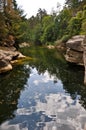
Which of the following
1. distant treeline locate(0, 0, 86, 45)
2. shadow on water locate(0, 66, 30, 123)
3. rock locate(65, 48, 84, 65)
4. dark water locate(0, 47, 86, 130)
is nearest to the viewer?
dark water locate(0, 47, 86, 130)

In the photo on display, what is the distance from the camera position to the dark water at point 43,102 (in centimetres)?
1341

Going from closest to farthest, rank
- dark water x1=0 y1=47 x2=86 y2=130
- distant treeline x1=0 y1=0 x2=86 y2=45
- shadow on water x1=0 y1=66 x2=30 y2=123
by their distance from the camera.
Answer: dark water x1=0 y1=47 x2=86 y2=130 < shadow on water x1=0 y1=66 x2=30 y2=123 < distant treeline x1=0 y1=0 x2=86 y2=45

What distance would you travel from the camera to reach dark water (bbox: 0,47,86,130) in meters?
13.4

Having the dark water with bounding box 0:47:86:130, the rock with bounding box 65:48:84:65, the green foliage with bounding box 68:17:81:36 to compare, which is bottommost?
the dark water with bounding box 0:47:86:130

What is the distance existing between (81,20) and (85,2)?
63.4 ft

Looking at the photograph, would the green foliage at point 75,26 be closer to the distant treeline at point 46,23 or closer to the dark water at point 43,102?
the distant treeline at point 46,23

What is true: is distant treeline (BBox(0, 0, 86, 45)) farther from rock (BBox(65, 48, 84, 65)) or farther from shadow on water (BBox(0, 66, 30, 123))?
shadow on water (BBox(0, 66, 30, 123))

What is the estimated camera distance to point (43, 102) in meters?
17.6

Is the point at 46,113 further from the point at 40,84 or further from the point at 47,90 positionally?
the point at 40,84

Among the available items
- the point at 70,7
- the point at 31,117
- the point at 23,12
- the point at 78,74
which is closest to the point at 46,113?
the point at 31,117

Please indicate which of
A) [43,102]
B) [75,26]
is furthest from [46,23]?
[43,102]

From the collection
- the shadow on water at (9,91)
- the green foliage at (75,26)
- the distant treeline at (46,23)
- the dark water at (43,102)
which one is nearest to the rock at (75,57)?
the dark water at (43,102)

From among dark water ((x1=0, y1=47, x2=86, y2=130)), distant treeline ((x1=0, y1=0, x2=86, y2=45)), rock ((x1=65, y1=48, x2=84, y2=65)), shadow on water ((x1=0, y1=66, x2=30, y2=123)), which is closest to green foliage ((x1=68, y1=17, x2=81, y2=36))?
distant treeline ((x1=0, y1=0, x2=86, y2=45))

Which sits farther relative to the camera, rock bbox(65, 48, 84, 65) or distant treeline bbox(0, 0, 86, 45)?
distant treeline bbox(0, 0, 86, 45)
